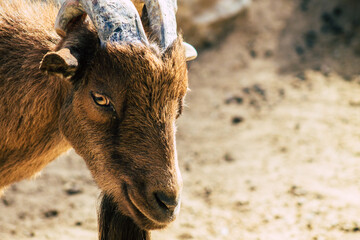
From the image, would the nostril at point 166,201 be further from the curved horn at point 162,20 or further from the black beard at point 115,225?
the curved horn at point 162,20

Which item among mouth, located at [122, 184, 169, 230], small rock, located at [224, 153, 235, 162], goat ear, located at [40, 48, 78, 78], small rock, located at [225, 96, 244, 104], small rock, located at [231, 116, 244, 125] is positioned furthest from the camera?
small rock, located at [225, 96, 244, 104]

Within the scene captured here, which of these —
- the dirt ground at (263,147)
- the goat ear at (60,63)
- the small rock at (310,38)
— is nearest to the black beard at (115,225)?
the goat ear at (60,63)

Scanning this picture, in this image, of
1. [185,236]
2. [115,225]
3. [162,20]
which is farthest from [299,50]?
[115,225]

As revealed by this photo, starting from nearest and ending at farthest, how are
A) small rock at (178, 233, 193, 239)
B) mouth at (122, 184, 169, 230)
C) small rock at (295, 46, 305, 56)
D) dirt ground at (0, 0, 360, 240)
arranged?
mouth at (122, 184, 169, 230) → small rock at (178, 233, 193, 239) → dirt ground at (0, 0, 360, 240) → small rock at (295, 46, 305, 56)

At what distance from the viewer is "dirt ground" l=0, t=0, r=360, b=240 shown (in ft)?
16.4

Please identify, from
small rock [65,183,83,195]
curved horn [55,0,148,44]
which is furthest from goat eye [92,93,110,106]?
small rock [65,183,83,195]

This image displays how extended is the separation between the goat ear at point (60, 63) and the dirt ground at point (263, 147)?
2.46 meters

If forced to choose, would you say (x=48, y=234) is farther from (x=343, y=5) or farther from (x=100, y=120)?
(x=343, y=5)

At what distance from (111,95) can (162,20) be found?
2.08ft

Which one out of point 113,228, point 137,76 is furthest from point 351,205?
point 137,76

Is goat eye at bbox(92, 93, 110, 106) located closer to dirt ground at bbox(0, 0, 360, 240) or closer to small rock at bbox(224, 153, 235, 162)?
dirt ground at bbox(0, 0, 360, 240)

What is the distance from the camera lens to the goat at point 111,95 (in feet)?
9.70

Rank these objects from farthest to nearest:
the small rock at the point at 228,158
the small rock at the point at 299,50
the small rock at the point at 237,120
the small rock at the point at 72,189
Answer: the small rock at the point at 299,50
the small rock at the point at 237,120
the small rock at the point at 228,158
the small rock at the point at 72,189

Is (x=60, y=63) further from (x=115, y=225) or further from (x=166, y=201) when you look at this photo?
(x=115, y=225)
